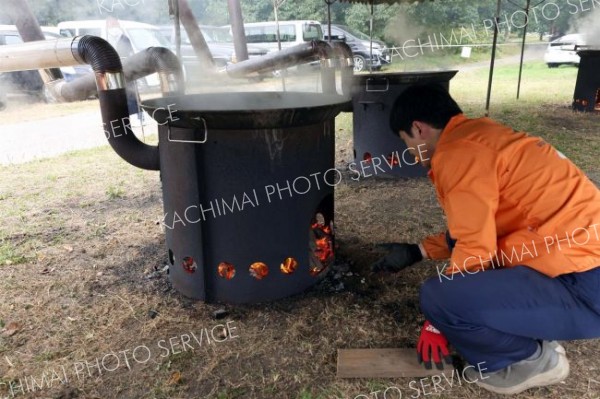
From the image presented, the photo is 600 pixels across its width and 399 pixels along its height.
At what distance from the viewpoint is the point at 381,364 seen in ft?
7.17

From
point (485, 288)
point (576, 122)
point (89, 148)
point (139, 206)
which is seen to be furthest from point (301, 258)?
point (576, 122)

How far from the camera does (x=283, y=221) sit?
2627 millimetres

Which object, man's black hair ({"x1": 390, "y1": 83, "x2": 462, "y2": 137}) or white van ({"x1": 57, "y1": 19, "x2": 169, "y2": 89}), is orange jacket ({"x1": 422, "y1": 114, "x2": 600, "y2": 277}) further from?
white van ({"x1": 57, "y1": 19, "x2": 169, "y2": 89})

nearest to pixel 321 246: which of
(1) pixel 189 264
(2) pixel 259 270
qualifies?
(2) pixel 259 270

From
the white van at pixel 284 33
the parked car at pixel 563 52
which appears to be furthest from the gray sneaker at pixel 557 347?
the parked car at pixel 563 52

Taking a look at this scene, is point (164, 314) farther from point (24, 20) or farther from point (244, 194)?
point (24, 20)

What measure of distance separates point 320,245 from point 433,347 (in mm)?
1012

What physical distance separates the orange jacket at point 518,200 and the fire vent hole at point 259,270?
118cm

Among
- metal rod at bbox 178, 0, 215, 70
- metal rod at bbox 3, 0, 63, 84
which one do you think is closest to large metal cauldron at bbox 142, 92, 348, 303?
metal rod at bbox 178, 0, 215, 70

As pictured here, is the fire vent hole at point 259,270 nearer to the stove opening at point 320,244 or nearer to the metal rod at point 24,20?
the stove opening at point 320,244

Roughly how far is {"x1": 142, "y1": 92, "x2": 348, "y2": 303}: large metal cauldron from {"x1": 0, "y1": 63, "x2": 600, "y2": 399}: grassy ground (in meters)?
0.22

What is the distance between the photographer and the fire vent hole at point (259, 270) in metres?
2.66

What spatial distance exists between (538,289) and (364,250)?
5.52ft

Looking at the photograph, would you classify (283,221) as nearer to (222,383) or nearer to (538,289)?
(222,383)
